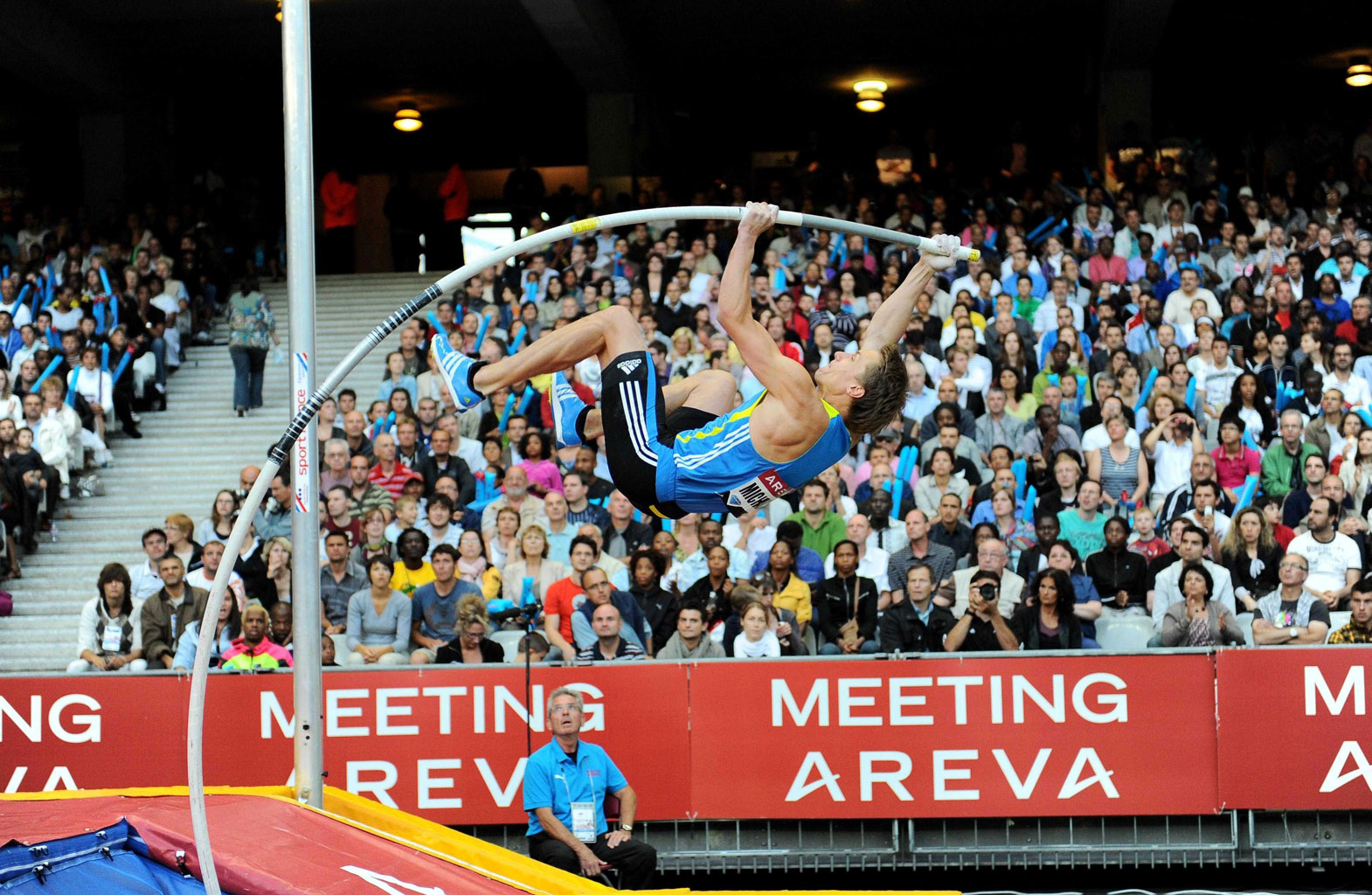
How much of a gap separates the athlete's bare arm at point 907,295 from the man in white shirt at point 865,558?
4318mm

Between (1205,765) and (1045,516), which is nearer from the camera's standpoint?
(1205,765)

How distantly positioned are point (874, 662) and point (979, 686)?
0.59 metres

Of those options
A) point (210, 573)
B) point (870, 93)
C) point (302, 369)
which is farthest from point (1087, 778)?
point (870, 93)

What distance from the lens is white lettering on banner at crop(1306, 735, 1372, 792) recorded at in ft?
28.4

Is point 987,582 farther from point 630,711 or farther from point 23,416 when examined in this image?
A: point 23,416

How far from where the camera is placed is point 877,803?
29.2ft

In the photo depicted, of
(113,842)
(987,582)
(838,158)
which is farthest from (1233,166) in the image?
(113,842)

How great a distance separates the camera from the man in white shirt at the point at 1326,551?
33.7 feet

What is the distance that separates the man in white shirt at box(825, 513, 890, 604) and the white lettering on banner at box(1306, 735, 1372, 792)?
300 cm

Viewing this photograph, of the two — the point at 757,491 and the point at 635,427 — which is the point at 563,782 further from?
the point at 635,427

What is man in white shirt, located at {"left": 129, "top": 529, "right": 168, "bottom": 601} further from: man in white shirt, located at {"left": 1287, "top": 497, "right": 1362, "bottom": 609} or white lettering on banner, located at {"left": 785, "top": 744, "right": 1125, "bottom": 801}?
man in white shirt, located at {"left": 1287, "top": 497, "right": 1362, "bottom": 609}

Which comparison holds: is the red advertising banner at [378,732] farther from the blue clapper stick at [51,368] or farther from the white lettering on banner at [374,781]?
the blue clapper stick at [51,368]

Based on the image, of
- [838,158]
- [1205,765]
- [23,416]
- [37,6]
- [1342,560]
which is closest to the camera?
[1205,765]

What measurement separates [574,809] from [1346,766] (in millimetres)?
4147
